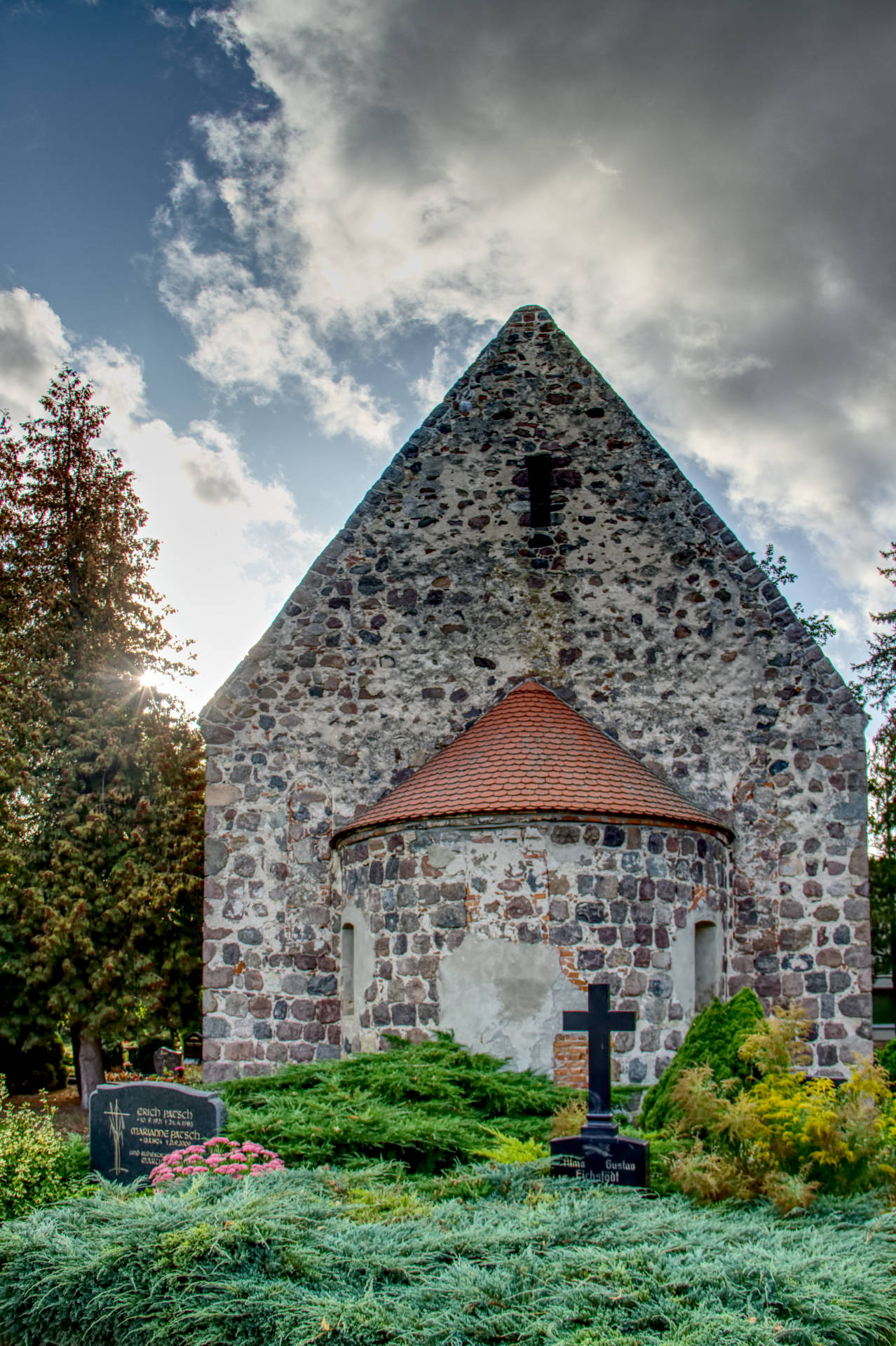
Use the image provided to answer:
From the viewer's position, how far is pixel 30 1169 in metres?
7.29

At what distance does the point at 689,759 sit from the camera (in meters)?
12.8

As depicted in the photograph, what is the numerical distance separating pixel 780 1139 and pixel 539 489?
939 centimetres

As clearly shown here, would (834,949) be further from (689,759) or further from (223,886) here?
(223,886)

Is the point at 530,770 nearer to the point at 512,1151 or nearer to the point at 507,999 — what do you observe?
the point at 507,999

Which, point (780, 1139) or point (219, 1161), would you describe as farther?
point (219, 1161)

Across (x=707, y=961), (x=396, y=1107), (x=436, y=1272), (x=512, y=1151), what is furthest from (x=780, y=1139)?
(x=707, y=961)

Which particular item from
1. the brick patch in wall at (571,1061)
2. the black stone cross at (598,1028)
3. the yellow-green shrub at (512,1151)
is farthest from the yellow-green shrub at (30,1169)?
the brick patch in wall at (571,1061)

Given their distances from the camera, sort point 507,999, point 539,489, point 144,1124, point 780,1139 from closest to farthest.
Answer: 1. point 780,1139
2. point 144,1124
3. point 507,999
4. point 539,489

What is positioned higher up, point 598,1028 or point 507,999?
point 598,1028

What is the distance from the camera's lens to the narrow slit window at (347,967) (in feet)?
39.9

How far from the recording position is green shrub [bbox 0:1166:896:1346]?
14.6 ft

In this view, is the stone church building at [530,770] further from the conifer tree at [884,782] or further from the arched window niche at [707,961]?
the conifer tree at [884,782]

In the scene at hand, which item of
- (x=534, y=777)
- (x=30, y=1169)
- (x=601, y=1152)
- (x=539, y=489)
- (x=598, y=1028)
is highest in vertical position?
(x=539, y=489)

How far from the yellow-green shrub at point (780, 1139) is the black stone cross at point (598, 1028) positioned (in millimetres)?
508
